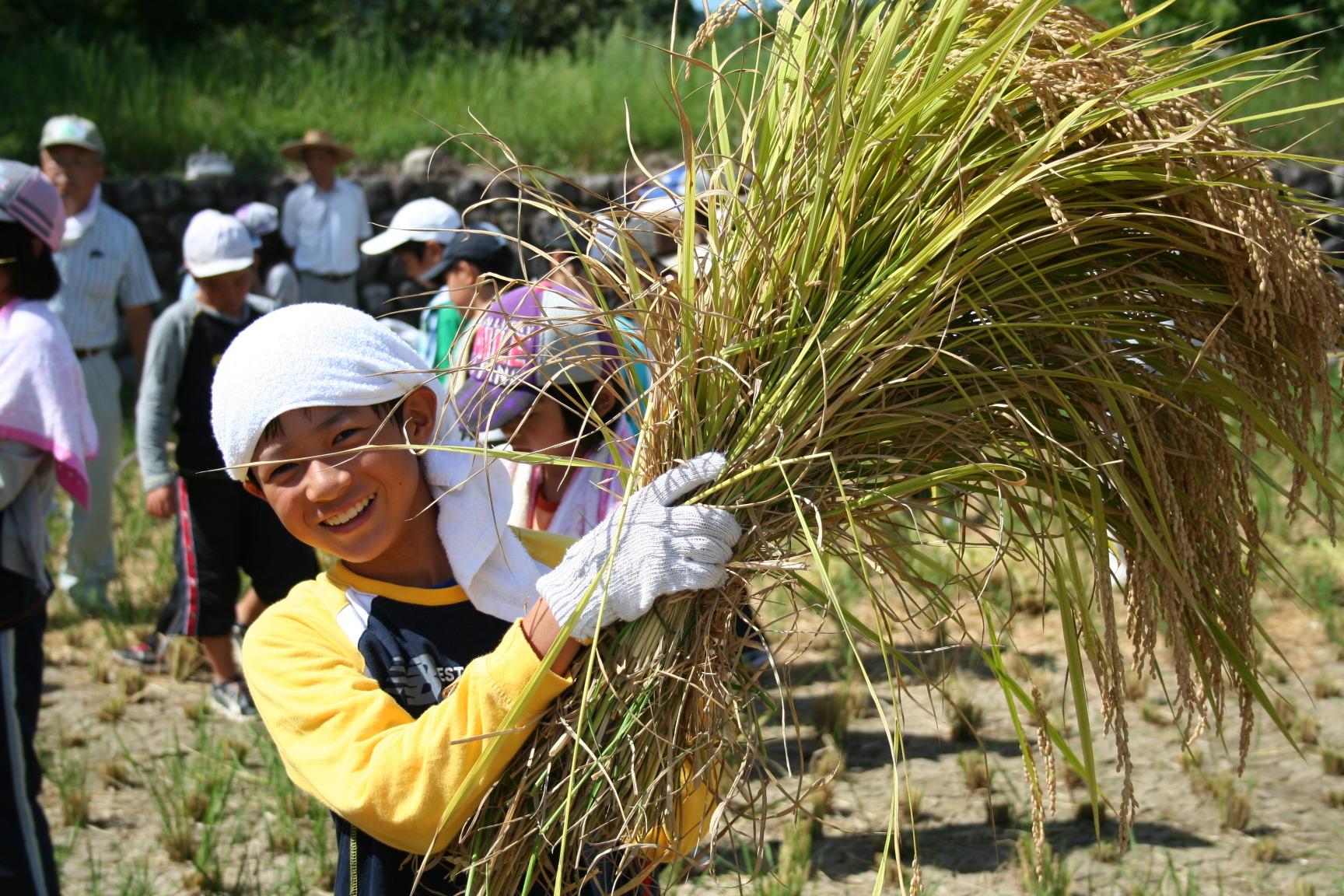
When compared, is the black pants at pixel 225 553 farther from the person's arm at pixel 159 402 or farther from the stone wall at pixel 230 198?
the stone wall at pixel 230 198

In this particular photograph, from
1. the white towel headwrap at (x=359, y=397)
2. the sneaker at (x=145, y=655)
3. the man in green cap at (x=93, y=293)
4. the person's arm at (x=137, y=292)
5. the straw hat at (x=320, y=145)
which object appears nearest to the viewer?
the white towel headwrap at (x=359, y=397)

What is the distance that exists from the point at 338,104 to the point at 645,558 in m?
10.8

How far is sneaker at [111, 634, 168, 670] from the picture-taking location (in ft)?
15.8

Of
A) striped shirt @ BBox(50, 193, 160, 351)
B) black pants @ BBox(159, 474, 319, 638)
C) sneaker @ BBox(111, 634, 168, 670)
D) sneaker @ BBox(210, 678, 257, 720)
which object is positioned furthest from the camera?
striped shirt @ BBox(50, 193, 160, 351)

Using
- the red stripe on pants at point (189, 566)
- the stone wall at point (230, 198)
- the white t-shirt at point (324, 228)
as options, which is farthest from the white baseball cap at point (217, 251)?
the stone wall at point (230, 198)

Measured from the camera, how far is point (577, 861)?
1.49 metres

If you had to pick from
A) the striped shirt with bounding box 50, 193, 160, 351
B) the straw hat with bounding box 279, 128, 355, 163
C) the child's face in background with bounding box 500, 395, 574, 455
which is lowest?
the striped shirt with bounding box 50, 193, 160, 351

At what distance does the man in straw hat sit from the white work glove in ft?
22.2

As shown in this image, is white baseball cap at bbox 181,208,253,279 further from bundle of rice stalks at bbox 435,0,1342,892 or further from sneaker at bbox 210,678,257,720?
bundle of rice stalks at bbox 435,0,1342,892

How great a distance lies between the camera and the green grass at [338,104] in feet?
35.1

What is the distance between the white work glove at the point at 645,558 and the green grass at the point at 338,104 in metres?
8.77

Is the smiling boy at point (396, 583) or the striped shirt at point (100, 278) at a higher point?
the smiling boy at point (396, 583)

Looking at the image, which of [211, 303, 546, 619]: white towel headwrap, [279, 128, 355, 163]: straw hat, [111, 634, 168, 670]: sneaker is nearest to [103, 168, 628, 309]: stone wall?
[279, 128, 355, 163]: straw hat

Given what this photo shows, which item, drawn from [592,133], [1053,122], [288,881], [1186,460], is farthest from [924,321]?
[592,133]
